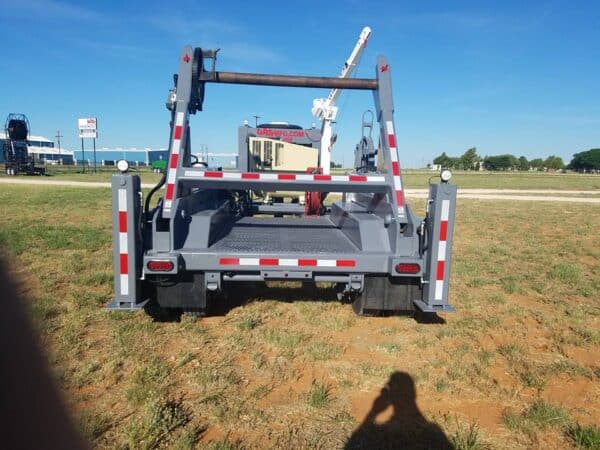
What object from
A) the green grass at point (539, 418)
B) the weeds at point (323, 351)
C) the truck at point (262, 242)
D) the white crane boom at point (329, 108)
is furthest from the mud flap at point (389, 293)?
the white crane boom at point (329, 108)

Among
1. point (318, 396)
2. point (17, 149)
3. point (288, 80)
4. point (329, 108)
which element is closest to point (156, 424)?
point (318, 396)

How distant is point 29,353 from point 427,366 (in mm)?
3157

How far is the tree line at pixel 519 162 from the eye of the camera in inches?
5207

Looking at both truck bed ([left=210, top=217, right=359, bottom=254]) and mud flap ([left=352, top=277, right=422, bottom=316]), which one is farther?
truck bed ([left=210, top=217, right=359, bottom=254])

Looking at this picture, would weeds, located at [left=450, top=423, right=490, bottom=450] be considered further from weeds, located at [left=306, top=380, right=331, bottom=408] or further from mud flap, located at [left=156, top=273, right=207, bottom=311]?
mud flap, located at [left=156, top=273, right=207, bottom=311]

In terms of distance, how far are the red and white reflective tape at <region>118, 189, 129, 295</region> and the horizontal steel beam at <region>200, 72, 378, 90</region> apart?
1.91 metres

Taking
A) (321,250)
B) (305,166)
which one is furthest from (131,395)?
(305,166)

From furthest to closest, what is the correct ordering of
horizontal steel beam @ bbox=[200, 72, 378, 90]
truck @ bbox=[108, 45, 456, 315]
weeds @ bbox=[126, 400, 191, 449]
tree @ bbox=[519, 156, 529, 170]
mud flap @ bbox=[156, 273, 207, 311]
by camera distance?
tree @ bbox=[519, 156, 529, 170], horizontal steel beam @ bbox=[200, 72, 378, 90], mud flap @ bbox=[156, 273, 207, 311], truck @ bbox=[108, 45, 456, 315], weeds @ bbox=[126, 400, 191, 449]

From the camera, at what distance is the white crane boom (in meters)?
9.41

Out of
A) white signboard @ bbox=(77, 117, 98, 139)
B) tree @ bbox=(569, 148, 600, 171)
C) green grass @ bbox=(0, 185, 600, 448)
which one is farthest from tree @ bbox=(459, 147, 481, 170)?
green grass @ bbox=(0, 185, 600, 448)

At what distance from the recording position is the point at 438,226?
3674 mm

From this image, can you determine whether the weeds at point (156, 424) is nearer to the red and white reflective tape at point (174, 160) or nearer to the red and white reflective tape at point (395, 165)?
the red and white reflective tape at point (174, 160)

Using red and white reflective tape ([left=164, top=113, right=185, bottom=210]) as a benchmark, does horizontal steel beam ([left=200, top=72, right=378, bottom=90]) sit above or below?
above

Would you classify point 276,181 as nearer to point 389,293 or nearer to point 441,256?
point 389,293
